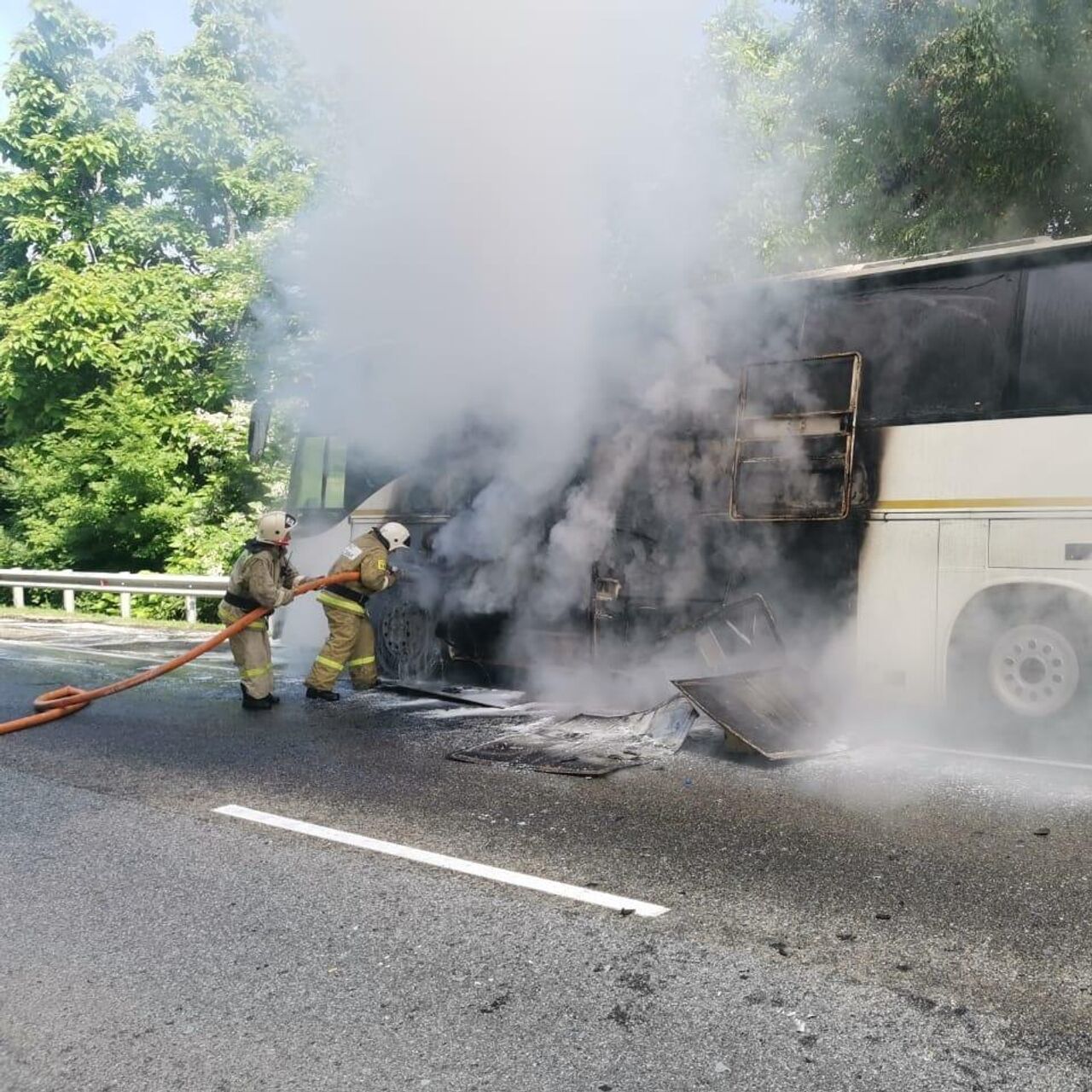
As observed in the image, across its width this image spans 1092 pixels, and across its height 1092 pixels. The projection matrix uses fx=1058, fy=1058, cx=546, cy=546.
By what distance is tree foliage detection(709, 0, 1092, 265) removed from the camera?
8648 millimetres

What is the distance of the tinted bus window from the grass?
390 inches

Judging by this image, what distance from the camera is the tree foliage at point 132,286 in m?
17.8

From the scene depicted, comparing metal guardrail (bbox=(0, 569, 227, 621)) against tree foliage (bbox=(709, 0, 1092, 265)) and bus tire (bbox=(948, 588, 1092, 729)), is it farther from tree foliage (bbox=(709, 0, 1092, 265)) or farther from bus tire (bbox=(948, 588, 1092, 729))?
bus tire (bbox=(948, 588, 1092, 729))

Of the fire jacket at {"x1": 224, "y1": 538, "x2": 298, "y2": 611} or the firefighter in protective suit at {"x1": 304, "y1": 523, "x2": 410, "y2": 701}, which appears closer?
the fire jacket at {"x1": 224, "y1": 538, "x2": 298, "y2": 611}

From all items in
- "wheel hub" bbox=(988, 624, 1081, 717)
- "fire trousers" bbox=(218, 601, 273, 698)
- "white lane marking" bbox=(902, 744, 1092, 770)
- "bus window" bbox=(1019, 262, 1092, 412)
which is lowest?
"white lane marking" bbox=(902, 744, 1092, 770)

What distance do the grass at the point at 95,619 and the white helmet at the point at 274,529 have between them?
6896 mm

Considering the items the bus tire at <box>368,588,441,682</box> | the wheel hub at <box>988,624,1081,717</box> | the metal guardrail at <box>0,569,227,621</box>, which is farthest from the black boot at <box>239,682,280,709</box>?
the metal guardrail at <box>0,569,227,621</box>

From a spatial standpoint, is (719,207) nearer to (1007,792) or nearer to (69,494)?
(1007,792)

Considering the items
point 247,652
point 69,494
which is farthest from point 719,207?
point 69,494

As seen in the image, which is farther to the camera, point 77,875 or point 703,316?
point 703,316

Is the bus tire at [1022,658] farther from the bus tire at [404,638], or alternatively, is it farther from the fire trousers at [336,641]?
the fire trousers at [336,641]

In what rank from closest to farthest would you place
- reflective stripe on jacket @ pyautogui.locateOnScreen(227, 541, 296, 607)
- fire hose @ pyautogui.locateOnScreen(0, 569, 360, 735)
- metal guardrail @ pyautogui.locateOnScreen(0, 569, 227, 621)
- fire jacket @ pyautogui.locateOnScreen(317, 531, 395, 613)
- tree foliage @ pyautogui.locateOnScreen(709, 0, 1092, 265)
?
fire hose @ pyautogui.locateOnScreen(0, 569, 360, 735) < reflective stripe on jacket @ pyautogui.locateOnScreen(227, 541, 296, 607) < fire jacket @ pyautogui.locateOnScreen(317, 531, 395, 613) < tree foliage @ pyautogui.locateOnScreen(709, 0, 1092, 265) < metal guardrail @ pyautogui.locateOnScreen(0, 569, 227, 621)

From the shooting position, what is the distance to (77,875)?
3959mm

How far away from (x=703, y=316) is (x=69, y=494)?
14463 mm
